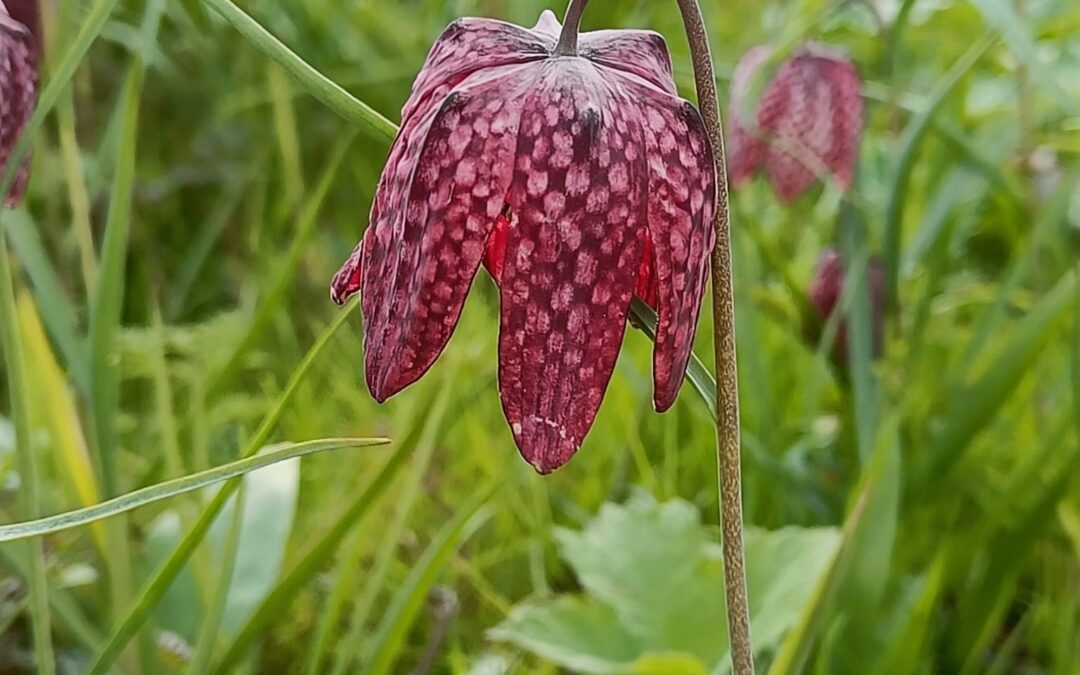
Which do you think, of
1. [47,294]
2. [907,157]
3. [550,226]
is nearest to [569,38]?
[550,226]

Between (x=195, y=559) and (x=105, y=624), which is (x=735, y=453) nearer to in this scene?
(x=195, y=559)

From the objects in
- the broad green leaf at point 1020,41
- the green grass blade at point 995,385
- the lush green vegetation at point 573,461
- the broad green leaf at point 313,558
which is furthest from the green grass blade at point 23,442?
the green grass blade at point 995,385

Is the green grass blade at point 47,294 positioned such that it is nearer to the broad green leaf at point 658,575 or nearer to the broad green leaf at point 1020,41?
the broad green leaf at point 658,575

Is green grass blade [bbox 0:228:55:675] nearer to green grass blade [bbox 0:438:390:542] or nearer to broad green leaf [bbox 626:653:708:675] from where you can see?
green grass blade [bbox 0:438:390:542]

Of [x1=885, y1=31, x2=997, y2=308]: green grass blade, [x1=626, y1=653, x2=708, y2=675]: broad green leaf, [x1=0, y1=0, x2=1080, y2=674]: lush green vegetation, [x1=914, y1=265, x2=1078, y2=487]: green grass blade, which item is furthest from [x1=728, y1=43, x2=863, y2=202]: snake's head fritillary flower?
[x1=626, y1=653, x2=708, y2=675]: broad green leaf

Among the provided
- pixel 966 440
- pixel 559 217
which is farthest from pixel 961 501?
pixel 559 217

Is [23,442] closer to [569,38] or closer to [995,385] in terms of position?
[569,38]
